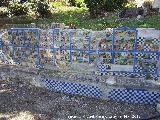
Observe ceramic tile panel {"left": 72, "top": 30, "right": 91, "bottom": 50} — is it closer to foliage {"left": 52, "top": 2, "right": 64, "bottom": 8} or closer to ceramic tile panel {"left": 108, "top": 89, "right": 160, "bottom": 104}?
ceramic tile panel {"left": 108, "top": 89, "right": 160, "bottom": 104}

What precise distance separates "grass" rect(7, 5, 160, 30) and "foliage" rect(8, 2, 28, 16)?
2.98 ft

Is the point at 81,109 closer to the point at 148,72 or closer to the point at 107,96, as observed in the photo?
the point at 107,96

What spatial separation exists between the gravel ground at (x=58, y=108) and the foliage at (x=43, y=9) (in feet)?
36.8

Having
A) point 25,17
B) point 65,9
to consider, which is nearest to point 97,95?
point 25,17

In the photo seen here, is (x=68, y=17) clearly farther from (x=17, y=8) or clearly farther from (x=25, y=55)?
(x=25, y=55)

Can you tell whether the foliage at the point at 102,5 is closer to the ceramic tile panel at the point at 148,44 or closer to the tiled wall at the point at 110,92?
the ceramic tile panel at the point at 148,44

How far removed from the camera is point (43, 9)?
23.8m

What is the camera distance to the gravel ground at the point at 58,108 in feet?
37.6

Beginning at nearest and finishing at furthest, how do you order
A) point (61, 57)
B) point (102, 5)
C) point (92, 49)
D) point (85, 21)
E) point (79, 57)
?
point (92, 49) < point (79, 57) < point (61, 57) < point (85, 21) < point (102, 5)

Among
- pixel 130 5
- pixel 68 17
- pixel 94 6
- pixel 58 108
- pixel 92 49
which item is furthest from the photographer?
pixel 130 5

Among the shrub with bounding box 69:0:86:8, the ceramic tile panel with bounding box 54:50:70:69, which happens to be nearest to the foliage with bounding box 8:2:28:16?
the shrub with bounding box 69:0:86:8

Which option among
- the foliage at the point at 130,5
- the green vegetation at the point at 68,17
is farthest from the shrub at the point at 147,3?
the green vegetation at the point at 68,17

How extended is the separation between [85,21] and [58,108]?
10590mm

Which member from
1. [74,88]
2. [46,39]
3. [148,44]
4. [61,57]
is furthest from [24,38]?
[148,44]
